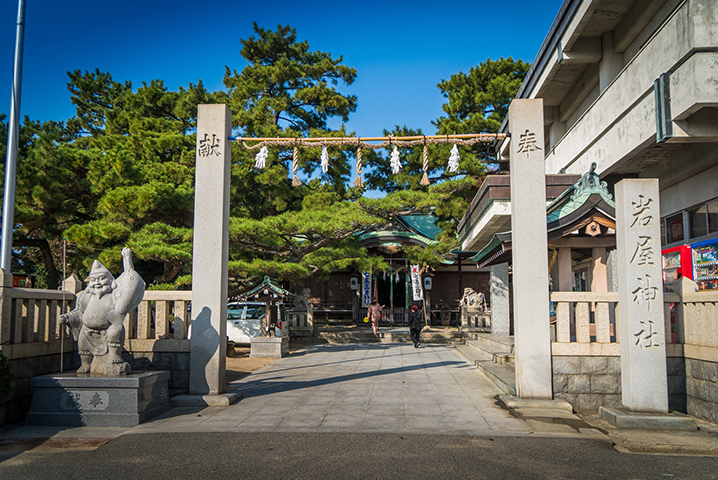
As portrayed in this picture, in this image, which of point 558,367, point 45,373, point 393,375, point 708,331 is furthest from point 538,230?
point 45,373

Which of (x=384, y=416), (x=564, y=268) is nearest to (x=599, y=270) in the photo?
(x=564, y=268)

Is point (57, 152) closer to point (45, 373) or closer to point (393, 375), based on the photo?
point (45, 373)

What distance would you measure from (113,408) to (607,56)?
46.3 ft

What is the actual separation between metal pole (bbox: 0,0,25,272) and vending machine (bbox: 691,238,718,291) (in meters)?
14.6

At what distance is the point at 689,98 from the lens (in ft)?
27.0

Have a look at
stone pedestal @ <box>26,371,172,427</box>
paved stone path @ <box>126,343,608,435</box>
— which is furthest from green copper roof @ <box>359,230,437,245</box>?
stone pedestal @ <box>26,371,172,427</box>

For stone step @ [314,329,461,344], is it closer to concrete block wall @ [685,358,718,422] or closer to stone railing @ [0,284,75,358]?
stone railing @ [0,284,75,358]

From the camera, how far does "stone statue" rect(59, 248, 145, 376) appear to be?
691cm

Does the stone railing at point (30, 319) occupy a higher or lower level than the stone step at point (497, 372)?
higher

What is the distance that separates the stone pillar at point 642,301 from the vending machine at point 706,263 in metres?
4.29

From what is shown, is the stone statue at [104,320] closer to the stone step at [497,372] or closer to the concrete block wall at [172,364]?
the concrete block wall at [172,364]

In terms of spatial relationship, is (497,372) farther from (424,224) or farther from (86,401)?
(424,224)

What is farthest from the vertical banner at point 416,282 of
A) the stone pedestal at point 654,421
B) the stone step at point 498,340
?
the stone pedestal at point 654,421

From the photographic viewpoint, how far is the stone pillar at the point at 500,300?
17969mm
